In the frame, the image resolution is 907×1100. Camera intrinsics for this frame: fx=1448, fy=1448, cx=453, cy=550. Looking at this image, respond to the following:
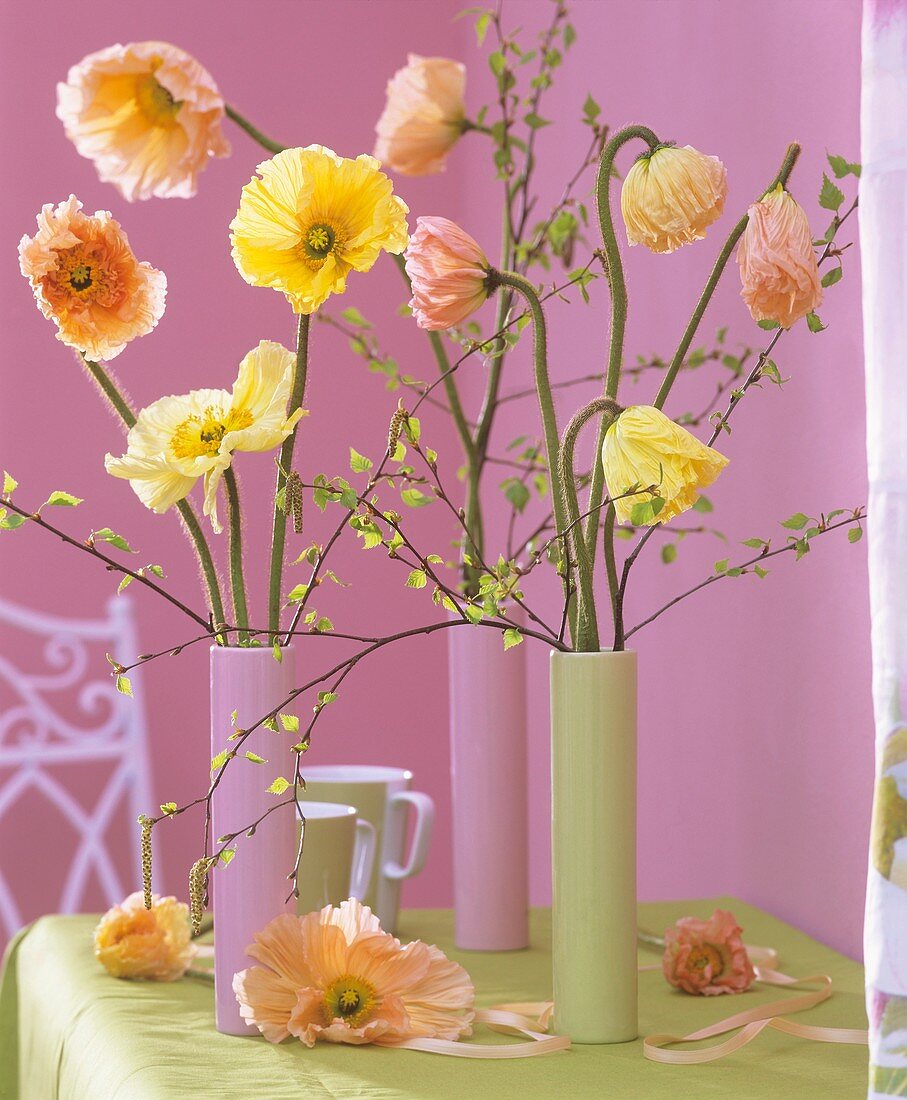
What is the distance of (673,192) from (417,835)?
0.56m

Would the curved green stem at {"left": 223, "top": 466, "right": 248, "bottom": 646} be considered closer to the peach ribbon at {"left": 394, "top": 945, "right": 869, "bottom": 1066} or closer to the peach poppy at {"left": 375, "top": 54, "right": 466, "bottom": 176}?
the peach ribbon at {"left": 394, "top": 945, "right": 869, "bottom": 1066}

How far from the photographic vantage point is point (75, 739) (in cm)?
192

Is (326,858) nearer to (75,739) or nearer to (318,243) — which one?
(318,243)

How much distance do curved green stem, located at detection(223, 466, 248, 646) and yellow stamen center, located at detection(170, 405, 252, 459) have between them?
2 cm

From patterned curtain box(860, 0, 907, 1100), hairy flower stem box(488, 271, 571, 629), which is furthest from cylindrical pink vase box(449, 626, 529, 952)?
patterned curtain box(860, 0, 907, 1100)

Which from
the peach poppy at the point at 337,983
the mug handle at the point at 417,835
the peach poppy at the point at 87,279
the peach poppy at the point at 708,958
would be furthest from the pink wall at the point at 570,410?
the peach poppy at the point at 87,279

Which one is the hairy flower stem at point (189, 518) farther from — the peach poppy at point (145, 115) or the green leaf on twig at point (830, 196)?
the green leaf on twig at point (830, 196)

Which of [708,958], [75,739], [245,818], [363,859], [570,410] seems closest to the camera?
[245,818]

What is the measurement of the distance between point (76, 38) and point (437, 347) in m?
1.12

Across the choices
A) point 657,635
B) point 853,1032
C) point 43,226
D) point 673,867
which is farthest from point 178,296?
point 853,1032

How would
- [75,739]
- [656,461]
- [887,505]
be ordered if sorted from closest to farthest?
1. [887,505]
2. [656,461]
3. [75,739]

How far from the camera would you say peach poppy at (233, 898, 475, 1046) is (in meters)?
0.76

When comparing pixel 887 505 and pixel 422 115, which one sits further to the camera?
pixel 422 115

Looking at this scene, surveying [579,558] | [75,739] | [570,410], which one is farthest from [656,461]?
[75,739]
